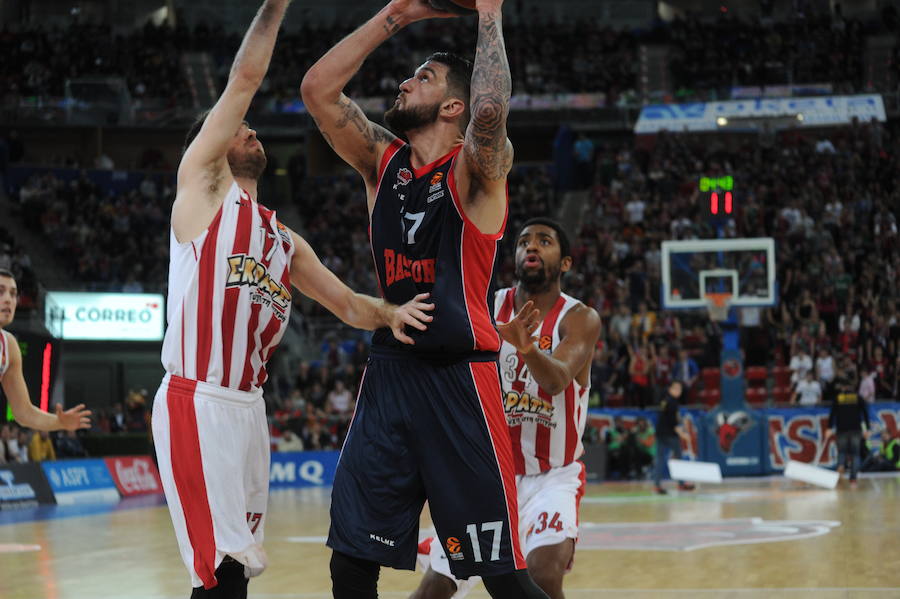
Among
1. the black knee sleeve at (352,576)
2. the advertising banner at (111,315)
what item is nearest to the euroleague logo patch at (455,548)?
the black knee sleeve at (352,576)

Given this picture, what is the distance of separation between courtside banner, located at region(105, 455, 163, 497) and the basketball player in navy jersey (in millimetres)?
17572

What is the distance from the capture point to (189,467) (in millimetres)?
4473

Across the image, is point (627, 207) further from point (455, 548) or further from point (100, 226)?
point (455, 548)

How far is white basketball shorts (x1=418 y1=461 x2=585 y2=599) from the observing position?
604 centimetres

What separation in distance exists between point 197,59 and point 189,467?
114 feet

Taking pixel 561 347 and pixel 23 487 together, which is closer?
pixel 561 347

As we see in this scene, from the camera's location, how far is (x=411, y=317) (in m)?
4.44

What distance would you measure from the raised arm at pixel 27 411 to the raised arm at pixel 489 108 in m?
3.00

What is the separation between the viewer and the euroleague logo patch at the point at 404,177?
4699 mm

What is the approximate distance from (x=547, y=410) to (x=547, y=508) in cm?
53

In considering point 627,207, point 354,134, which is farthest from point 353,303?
point 627,207

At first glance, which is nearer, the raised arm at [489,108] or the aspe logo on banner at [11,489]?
the raised arm at [489,108]

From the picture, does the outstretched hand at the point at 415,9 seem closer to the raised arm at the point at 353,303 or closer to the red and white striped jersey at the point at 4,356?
the raised arm at the point at 353,303

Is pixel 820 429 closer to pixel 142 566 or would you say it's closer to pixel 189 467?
pixel 142 566
